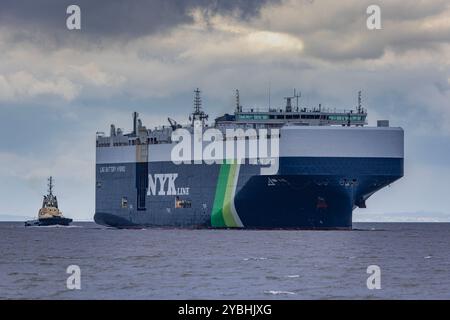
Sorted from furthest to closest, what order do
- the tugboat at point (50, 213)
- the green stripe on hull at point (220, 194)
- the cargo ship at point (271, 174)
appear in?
1. the tugboat at point (50, 213)
2. the green stripe on hull at point (220, 194)
3. the cargo ship at point (271, 174)

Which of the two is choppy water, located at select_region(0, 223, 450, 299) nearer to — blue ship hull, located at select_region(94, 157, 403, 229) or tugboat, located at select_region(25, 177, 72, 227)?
blue ship hull, located at select_region(94, 157, 403, 229)

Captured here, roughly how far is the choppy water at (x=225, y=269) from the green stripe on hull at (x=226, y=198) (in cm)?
1297

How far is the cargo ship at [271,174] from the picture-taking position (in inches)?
4254

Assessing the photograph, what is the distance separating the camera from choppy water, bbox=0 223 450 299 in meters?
52.8

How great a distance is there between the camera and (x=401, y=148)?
10944 cm

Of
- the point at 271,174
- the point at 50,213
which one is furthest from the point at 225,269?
the point at 50,213

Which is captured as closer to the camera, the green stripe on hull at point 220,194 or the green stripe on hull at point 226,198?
the green stripe on hull at point 226,198

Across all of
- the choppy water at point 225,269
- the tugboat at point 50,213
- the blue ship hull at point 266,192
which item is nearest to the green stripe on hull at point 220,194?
the blue ship hull at point 266,192

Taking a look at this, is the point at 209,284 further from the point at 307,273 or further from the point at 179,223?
the point at 179,223

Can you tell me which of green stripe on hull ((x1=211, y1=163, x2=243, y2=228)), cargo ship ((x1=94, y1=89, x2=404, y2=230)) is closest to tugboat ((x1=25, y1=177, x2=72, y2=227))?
cargo ship ((x1=94, y1=89, x2=404, y2=230))

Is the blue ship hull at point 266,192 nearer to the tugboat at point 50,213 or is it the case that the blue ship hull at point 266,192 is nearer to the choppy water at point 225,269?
the choppy water at point 225,269
